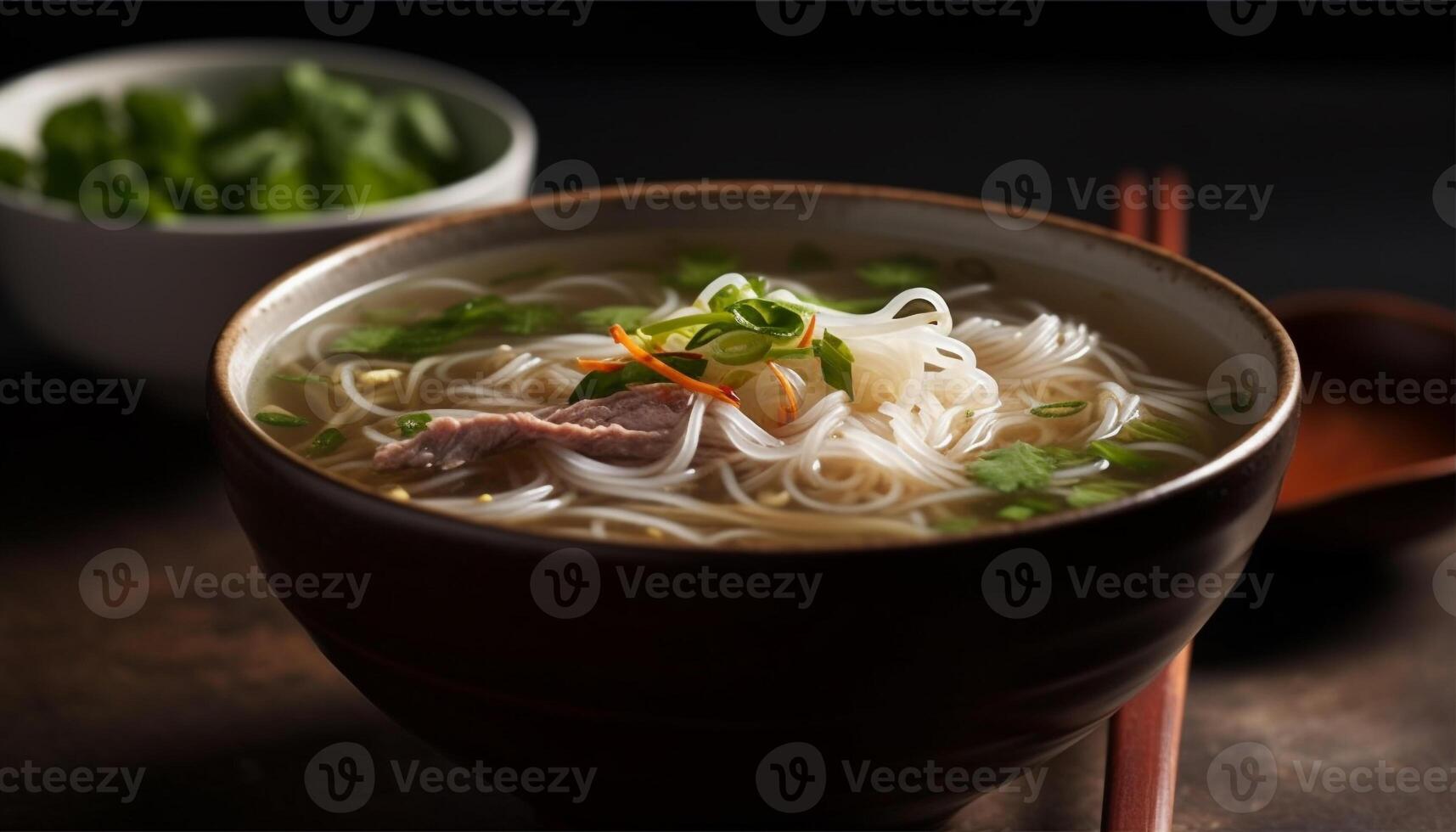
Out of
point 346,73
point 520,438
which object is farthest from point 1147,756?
point 346,73

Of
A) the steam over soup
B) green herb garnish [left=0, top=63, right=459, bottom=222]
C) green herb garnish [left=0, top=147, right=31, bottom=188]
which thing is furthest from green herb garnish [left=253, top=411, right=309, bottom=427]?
green herb garnish [left=0, top=147, right=31, bottom=188]

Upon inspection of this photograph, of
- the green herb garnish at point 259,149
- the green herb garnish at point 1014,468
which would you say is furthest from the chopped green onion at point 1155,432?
the green herb garnish at point 259,149

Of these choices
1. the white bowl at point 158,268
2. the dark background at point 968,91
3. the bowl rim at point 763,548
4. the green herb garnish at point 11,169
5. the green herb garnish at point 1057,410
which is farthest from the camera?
the dark background at point 968,91

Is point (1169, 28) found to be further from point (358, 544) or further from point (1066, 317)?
point (358, 544)

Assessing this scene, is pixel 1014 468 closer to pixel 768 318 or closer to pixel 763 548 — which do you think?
pixel 768 318

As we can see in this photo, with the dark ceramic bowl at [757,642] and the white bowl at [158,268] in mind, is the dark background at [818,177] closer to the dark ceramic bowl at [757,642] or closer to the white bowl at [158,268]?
the white bowl at [158,268]

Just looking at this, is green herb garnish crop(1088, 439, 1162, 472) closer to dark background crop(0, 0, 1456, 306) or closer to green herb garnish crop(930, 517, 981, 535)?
green herb garnish crop(930, 517, 981, 535)
